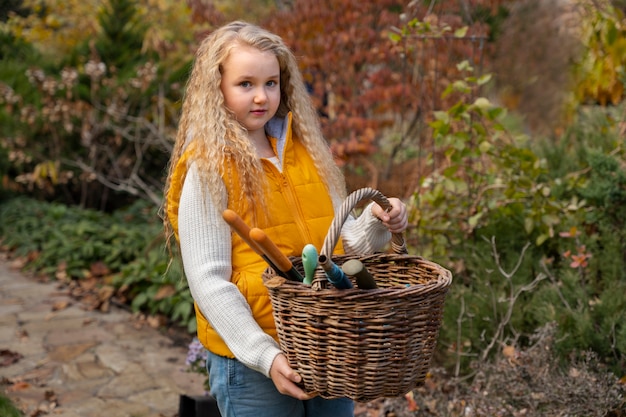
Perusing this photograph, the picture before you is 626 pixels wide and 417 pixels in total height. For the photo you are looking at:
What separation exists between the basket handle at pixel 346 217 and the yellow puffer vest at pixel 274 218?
18 centimetres

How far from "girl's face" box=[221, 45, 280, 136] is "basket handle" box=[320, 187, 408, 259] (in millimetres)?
357

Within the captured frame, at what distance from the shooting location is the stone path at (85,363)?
11.5ft

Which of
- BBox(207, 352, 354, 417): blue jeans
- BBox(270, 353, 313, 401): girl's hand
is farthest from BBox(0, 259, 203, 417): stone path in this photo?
BBox(270, 353, 313, 401): girl's hand

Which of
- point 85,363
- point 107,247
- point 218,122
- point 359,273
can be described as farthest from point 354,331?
point 107,247

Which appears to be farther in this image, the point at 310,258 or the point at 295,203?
the point at 295,203

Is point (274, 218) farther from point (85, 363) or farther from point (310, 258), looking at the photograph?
point (85, 363)

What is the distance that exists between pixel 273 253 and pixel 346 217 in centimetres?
18

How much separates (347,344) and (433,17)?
3053 mm

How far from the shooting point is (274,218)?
6.00ft

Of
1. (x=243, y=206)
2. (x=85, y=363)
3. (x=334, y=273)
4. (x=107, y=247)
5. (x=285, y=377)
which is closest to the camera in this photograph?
(x=334, y=273)

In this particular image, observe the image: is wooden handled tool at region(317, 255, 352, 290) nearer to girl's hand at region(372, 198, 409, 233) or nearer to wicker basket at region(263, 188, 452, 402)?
wicker basket at region(263, 188, 452, 402)

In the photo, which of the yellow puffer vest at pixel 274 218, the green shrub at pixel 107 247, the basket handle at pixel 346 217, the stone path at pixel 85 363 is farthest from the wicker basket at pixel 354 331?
the green shrub at pixel 107 247

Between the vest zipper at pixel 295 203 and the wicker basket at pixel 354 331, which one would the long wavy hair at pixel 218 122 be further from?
the wicker basket at pixel 354 331

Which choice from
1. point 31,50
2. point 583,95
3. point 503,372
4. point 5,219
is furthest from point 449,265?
point 31,50
